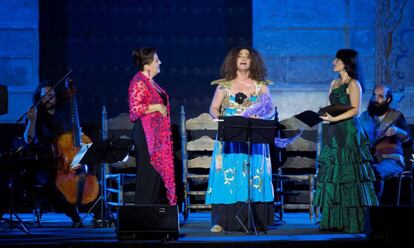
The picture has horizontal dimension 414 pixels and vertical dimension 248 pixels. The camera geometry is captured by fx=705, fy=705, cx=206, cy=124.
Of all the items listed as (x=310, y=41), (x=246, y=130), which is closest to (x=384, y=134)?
(x=310, y=41)

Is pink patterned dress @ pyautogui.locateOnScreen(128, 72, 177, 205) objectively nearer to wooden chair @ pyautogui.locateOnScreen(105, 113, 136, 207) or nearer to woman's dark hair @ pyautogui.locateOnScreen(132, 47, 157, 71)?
woman's dark hair @ pyautogui.locateOnScreen(132, 47, 157, 71)

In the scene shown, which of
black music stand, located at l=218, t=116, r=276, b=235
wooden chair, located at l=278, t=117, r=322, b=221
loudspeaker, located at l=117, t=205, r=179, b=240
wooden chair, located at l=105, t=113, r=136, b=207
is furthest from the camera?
wooden chair, located at l=105, t=113, r=136, b=207

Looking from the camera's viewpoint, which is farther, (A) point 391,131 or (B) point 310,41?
(B) point 310,41

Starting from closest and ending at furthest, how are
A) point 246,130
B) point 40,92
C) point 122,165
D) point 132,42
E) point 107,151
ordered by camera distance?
point 246,130 < point 107,151 < point 40,92 < point 122,165 < point 132,42

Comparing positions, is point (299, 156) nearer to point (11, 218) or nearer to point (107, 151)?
point (107, 151)

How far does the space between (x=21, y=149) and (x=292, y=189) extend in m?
3.14

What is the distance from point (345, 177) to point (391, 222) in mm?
1056

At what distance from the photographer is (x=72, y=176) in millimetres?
6523

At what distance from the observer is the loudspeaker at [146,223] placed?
510 cm

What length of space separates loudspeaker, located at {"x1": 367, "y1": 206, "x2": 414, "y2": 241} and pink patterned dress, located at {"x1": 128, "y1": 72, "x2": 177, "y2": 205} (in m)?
1.79

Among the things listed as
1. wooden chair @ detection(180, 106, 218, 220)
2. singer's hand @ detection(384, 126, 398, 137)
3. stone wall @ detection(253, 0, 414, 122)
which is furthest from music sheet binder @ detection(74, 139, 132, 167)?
singer's hand @ detection(384, 126, 398, 137)

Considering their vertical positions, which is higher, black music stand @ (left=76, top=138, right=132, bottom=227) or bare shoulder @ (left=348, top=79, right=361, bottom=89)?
bare shoulder @ (left=348, top=79, right=361, bottom=89)

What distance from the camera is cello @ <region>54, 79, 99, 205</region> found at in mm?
6508

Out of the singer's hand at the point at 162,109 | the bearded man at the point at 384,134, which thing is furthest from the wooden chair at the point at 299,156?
the singer's hand at the point at 162,109
